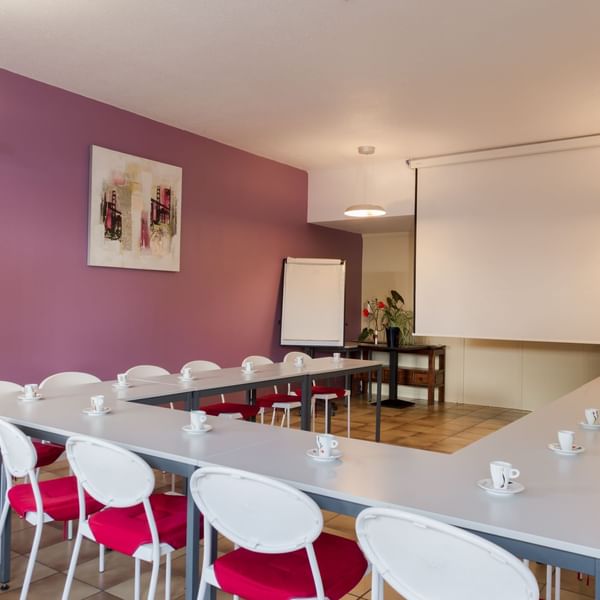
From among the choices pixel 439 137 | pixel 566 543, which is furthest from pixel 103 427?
pixel 439 137

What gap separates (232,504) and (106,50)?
11.0 ft

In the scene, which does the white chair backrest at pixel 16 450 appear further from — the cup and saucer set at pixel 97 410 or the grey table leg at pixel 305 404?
the grey table leg at pixel 305 404

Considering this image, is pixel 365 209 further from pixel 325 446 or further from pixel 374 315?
pixel 325 446

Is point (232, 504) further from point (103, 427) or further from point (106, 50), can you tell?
point (106, 50)

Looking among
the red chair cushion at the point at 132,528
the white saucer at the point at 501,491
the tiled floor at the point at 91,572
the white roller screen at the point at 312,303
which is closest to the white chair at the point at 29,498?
the red chair cushion at the point at 132,528

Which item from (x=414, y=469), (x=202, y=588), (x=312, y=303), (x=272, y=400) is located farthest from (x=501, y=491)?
(x=312, y=303)

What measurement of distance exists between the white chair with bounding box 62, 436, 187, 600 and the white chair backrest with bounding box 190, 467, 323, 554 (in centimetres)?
27

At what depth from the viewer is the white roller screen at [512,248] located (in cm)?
602

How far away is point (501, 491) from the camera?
170 cm

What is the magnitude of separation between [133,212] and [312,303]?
8.67ft

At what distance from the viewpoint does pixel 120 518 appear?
2.20 m

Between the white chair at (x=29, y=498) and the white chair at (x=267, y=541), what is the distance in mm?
745

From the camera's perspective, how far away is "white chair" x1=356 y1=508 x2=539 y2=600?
130 cm

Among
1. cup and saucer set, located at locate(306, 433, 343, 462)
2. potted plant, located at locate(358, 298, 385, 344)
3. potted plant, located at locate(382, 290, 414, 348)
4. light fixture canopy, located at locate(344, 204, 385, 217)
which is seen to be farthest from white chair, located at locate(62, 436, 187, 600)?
potted plant, located at locate(358, 298, 385, 344)
